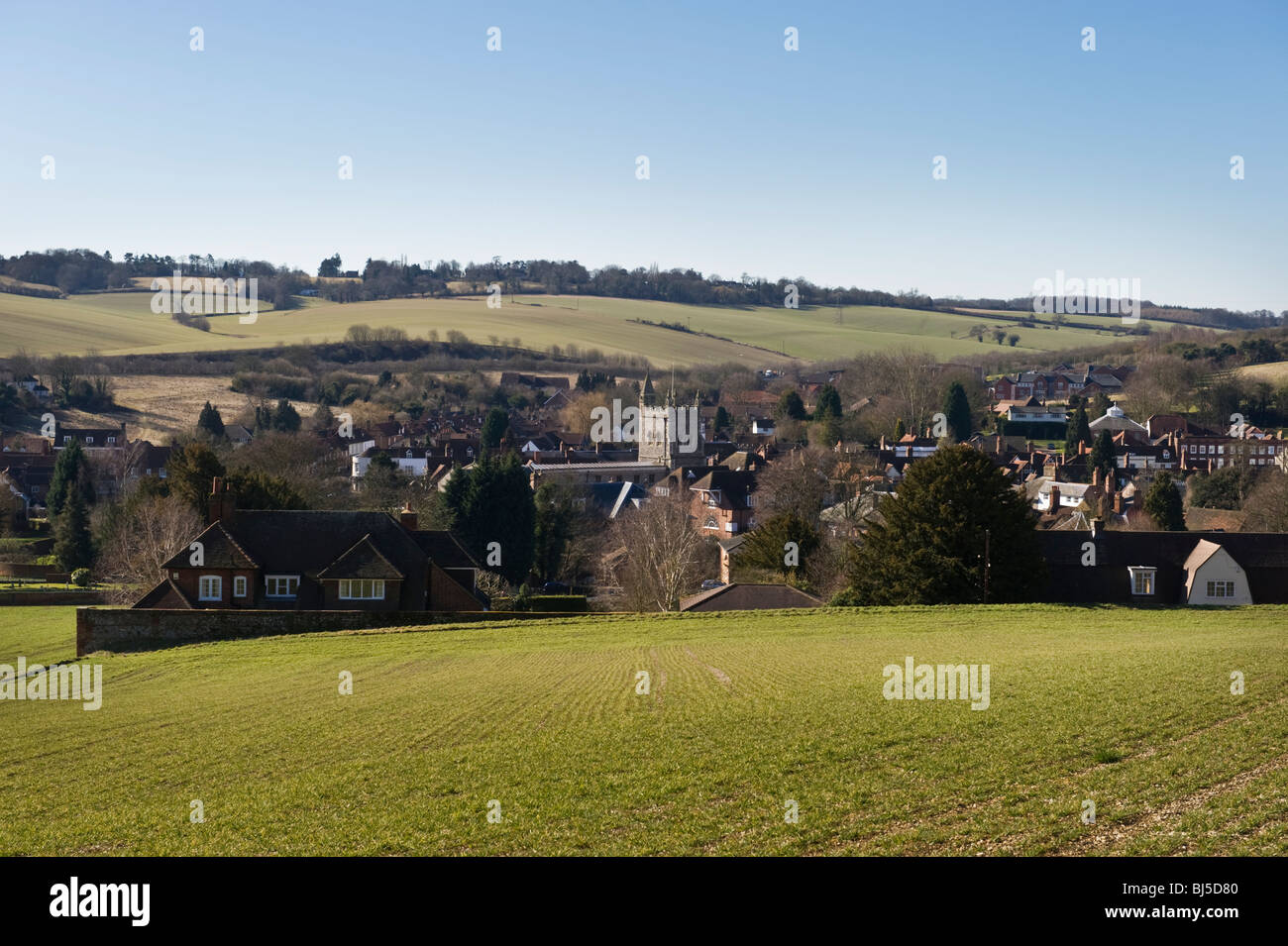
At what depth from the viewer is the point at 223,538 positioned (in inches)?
1531

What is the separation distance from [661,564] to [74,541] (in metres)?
33.0

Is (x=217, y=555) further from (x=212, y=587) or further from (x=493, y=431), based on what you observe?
(x=493, y=431)

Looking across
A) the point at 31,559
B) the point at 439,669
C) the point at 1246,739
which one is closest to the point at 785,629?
the point at 439,669

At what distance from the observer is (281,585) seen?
38844 millimetres

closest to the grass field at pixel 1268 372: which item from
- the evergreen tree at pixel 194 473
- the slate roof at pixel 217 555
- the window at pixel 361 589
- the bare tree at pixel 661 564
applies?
the bare tree at pixel 661 564

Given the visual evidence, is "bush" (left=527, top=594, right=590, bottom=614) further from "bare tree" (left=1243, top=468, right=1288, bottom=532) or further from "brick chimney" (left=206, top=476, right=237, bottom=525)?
"bare tree" (left=1243, top=468, right=1288, bottom=532)

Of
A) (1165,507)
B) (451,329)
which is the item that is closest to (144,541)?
(1165,507)

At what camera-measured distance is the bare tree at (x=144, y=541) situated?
4788 cm

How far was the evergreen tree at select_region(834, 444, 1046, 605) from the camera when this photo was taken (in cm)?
3969

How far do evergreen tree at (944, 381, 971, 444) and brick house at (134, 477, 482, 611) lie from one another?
77.6 metres
